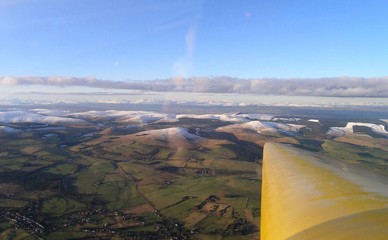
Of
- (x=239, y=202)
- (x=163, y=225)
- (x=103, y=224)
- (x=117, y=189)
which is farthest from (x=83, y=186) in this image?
(x=239, y=202)

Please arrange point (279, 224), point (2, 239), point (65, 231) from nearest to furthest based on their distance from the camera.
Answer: point (279, 224)
point (2, 239)
point (65, 231)

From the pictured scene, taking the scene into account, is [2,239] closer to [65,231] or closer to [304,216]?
[65,231]

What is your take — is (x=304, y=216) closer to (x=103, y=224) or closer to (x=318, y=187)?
(x=318, y=187)

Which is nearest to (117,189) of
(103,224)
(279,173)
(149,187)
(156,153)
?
(149,187)

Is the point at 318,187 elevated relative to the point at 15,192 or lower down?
elevated

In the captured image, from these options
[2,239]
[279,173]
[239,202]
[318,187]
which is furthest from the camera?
[239,202]

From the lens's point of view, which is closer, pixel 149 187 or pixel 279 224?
pixel 279 224
